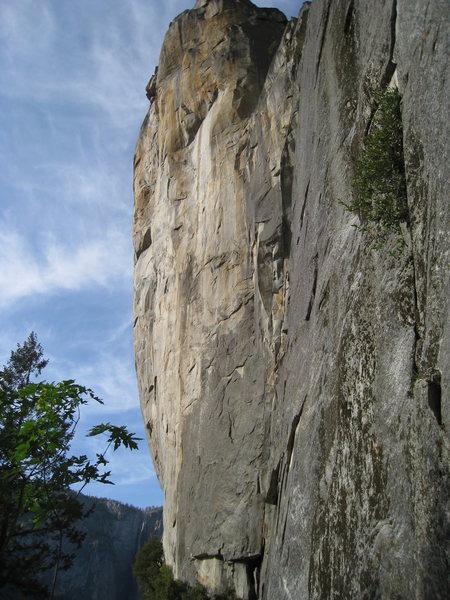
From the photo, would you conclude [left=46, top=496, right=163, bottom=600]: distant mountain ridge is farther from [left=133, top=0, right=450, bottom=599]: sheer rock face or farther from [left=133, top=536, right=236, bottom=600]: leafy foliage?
[left=133, top=0, right=450, bottom=599]: sheer rock face

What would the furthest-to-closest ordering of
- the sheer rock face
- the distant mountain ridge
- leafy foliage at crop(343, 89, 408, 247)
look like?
the distant mountain ridge, leafy foliage at crop(343, 89, 408, 247), the sheer rock face

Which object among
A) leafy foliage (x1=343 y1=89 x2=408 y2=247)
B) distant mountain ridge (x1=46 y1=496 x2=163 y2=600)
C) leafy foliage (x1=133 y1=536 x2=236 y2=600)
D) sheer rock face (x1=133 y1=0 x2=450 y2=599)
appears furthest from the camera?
distant mountain ridge (x1=46 y1=496 x2=163 y2=600)

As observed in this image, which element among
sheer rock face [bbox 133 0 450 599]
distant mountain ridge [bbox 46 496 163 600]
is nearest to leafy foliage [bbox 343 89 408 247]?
sheer rock face [bbox 133 0 450 599]

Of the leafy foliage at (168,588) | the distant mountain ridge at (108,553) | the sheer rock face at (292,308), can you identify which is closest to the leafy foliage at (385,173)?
the sheer rock face at (292,308)

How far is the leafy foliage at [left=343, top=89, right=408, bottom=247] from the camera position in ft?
23.5

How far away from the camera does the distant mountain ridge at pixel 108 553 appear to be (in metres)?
55.2

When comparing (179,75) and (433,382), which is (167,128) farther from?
(433,382)

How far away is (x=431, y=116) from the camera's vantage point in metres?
6.07

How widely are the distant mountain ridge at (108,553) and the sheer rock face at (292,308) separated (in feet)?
125

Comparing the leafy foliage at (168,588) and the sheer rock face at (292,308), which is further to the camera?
the leafy foliage at (168,588)

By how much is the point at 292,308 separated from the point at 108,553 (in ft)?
193

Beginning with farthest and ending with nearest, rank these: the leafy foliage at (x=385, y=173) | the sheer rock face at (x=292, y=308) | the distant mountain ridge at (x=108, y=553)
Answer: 1. the distant mountain ridge at (x=108, y=553)
2. the leafy foliage at (x=385, y=173)
3. the sheer rock face at (x=292, y=308)

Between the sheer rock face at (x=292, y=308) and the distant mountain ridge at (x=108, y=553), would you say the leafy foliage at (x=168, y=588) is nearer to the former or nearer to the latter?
the sheer rock face at (x=292, y=308)

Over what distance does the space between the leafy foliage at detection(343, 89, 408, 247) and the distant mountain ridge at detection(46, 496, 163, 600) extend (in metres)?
48.9
